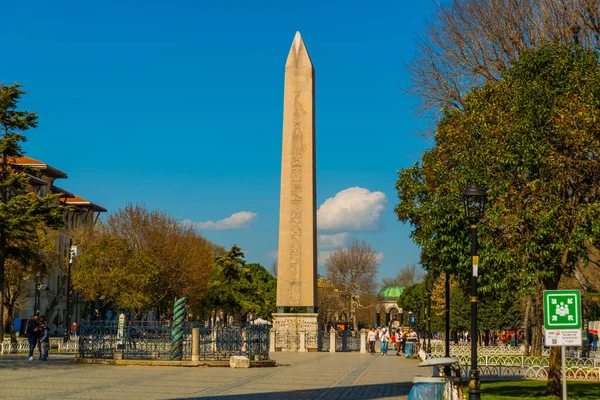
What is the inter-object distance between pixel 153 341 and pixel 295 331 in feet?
43.0

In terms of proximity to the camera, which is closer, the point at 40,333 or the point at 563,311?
the point at 563,311

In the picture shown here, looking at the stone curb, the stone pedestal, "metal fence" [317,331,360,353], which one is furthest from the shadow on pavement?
"metal fence" [317,331,360,353]

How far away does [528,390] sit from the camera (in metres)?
19.4

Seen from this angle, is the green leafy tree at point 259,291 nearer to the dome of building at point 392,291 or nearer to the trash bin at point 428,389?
the dome of building at point 392,291

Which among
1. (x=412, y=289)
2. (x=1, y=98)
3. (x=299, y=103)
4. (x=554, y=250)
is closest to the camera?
(x=554, y=250)

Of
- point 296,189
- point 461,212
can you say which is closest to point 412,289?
point 296,189

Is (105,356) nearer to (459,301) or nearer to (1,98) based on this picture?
(1,98)

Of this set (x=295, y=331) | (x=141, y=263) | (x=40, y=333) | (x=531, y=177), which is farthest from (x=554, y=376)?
(x=141, y=263)

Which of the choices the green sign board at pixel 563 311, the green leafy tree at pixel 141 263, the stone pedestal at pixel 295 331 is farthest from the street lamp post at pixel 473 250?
the green leafy tree at pixel 141 263

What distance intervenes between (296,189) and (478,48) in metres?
11.4

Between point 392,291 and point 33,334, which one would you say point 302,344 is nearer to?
point 33,334

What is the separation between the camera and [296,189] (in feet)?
121

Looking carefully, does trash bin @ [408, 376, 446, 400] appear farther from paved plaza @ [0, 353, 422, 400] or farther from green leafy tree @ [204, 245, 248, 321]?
green leafy tree @ [204, 245, 248, 321]

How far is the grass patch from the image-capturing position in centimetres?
1770
